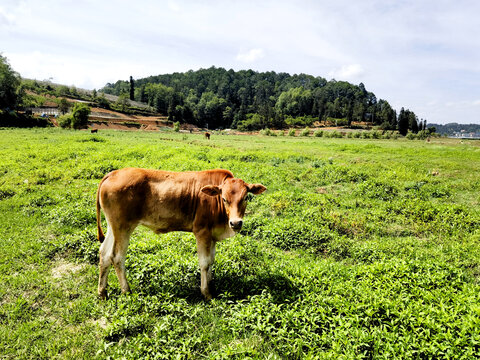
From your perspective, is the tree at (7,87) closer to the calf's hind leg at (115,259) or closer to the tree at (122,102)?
the tree at (122,102)

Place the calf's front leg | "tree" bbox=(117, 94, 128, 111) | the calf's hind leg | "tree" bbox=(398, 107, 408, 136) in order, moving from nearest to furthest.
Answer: the calf's hind leg < the calf's front leg < "tree" bbox=(398, 107, 408, 136) < "tree" bbox=(117, 94, 128, 111)

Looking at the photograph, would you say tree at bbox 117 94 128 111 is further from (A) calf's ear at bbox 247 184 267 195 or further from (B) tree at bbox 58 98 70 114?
(A) calf's ear at bbox 247 184 267 195

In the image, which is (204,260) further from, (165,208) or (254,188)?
(254,188)

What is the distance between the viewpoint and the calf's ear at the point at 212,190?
536 cm

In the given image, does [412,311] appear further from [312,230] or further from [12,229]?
[12,229]

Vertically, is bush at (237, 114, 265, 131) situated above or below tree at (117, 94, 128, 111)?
below

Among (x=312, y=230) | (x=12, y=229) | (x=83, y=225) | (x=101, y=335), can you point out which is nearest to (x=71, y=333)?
(x=101, y=335)

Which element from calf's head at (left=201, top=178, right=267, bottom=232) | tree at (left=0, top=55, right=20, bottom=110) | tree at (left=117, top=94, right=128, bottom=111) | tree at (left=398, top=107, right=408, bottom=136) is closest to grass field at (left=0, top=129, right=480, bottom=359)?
calf's head at (left=201, top=178, right=267, bottom=232)

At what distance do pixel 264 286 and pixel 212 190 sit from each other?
2325 mm

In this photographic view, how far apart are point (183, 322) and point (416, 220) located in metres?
9.14

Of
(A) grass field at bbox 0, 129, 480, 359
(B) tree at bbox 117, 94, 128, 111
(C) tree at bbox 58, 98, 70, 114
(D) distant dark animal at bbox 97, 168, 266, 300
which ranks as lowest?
(A) grass field at bbox 0, 129, 480, 359

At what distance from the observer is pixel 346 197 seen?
42.0 ft

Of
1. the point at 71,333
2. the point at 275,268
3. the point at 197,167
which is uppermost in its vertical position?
the point at 197,167

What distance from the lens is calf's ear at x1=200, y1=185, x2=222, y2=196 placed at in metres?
5.36
